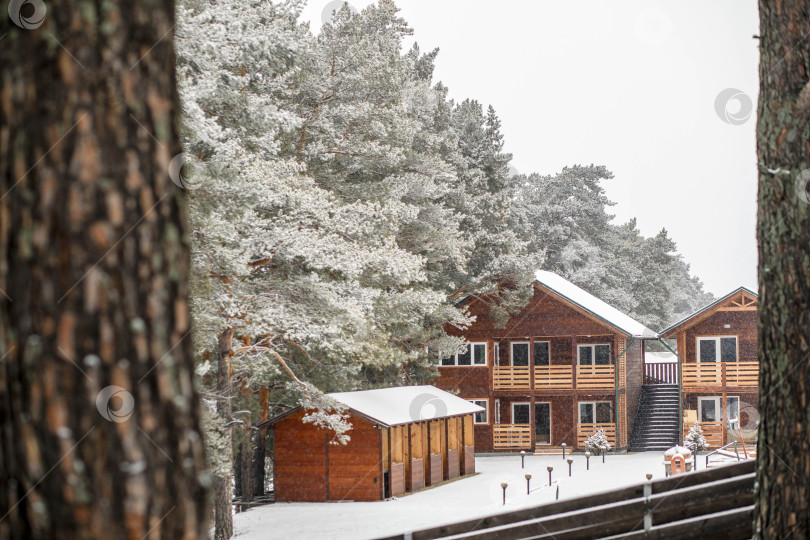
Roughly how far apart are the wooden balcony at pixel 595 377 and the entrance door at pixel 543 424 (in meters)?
2.10

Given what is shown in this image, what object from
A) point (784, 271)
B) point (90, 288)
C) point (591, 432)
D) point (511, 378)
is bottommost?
point (591, 432)

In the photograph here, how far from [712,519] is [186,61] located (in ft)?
38.7

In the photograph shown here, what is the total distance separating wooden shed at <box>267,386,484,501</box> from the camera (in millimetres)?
24156

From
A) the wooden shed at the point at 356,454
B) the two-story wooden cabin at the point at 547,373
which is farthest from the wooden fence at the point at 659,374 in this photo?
the wooden shed at the point at 356,454

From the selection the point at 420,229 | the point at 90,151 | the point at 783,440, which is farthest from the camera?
the point at 420,229

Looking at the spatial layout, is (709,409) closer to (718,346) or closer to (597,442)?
(718,346)

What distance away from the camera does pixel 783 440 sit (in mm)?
4008

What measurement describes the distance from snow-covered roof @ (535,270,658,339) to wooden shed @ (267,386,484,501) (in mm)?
11666

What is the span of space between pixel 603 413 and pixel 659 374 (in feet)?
21.9

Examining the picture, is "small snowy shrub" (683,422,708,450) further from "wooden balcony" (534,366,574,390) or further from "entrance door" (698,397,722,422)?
"wooden balcony" (534,366,574,390)

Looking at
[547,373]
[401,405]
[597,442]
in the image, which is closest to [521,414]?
[547,373]

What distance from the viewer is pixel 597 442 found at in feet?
115

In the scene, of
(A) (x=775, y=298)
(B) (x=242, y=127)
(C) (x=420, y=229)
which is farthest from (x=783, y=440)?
(C) (x=420, y=229)

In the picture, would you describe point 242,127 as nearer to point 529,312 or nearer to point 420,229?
point 420,229
